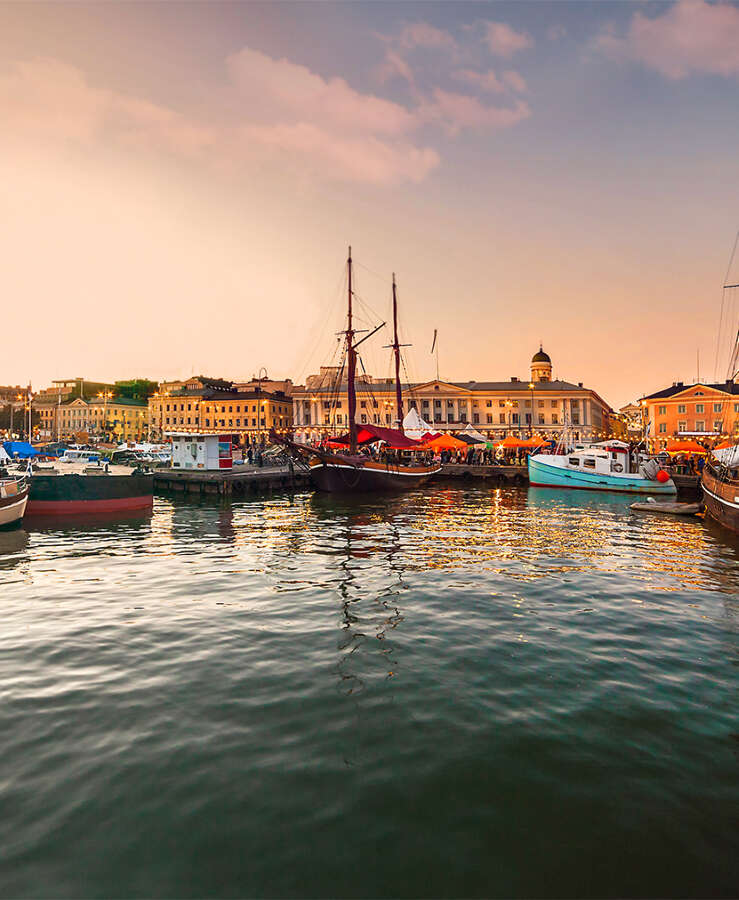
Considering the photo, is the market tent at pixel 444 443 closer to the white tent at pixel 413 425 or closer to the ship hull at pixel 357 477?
the white tent at pixel 413 425

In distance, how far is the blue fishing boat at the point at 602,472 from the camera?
50.1 metres

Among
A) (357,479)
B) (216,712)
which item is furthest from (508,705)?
(357,479)

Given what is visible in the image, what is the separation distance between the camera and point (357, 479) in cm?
5062

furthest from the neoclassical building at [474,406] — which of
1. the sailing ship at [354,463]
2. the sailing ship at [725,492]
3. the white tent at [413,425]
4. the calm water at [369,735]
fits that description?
the calm water at [369,735]

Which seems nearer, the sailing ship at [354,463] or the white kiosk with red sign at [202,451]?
the sailing ship at [354,463]

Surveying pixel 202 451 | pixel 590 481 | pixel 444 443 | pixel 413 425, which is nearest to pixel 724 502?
pixel 590 481

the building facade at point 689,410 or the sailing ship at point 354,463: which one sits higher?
the building facade at point 689,410

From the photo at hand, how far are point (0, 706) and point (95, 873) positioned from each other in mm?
5180

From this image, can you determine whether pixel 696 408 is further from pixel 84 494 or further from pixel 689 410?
pixel 84 494

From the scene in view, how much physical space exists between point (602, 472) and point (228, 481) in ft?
114

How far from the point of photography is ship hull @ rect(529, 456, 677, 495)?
50000mm

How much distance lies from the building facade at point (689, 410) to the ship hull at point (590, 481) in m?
72.4

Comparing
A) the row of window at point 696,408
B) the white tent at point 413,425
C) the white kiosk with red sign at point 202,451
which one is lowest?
the white kiosk with red sign at point 202,451

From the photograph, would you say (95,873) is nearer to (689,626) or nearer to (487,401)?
(689,626)
